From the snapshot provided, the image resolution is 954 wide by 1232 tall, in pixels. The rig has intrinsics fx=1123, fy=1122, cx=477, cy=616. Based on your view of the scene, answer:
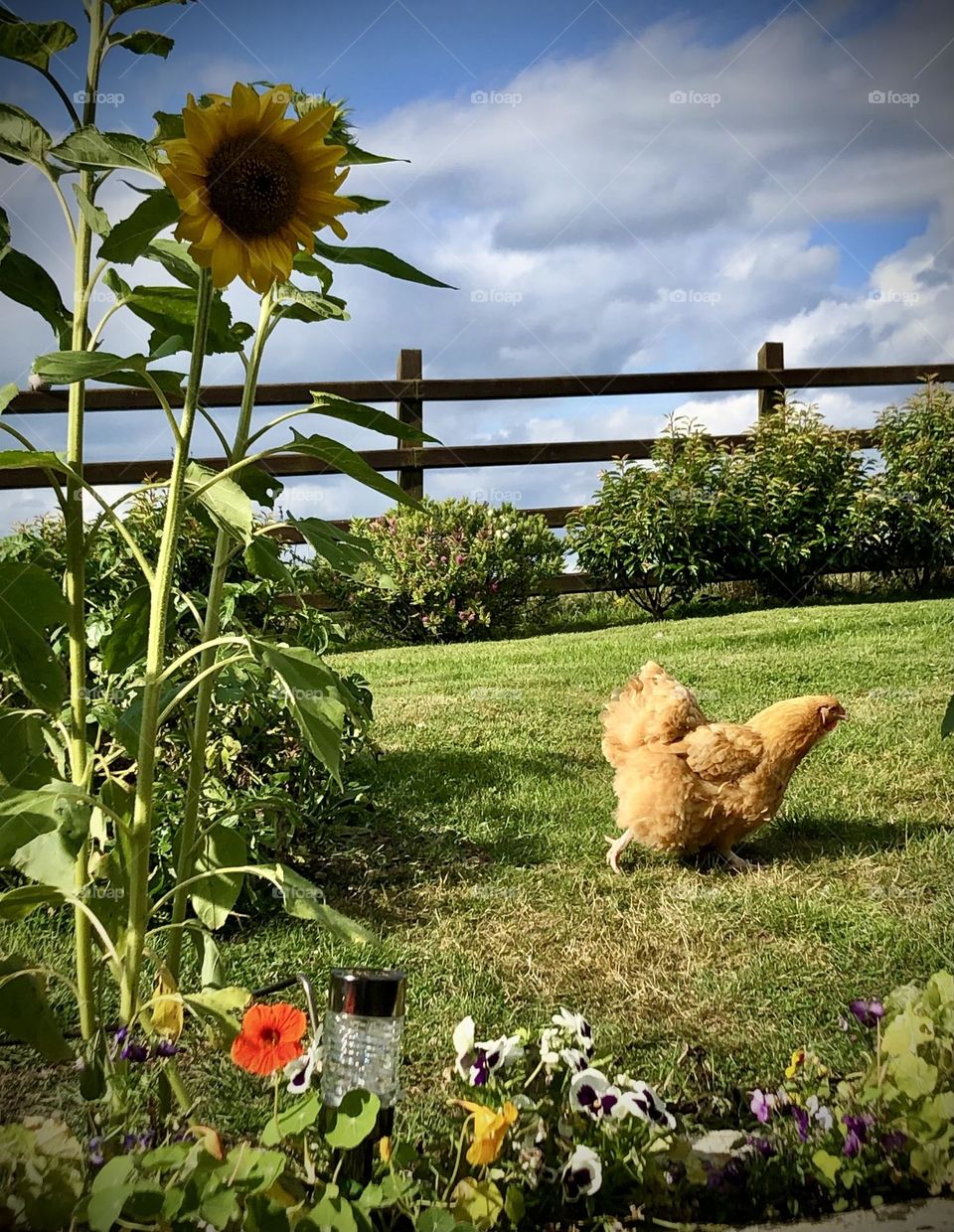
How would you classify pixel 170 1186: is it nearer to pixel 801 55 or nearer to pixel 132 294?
pixel 132 294

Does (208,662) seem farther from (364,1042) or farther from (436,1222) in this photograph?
(436,1222)

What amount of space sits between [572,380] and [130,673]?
157 inches

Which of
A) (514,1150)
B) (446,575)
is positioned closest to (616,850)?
(514,1150)

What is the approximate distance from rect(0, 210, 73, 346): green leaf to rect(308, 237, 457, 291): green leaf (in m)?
0.27

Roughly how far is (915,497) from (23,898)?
→ 4.80m

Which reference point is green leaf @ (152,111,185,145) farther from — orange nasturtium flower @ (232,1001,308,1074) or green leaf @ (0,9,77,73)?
orange nasturtium flower @ (232,1001,308,1074)

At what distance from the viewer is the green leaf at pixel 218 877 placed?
3.64 ft

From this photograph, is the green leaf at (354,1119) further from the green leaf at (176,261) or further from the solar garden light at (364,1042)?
the green leaf at (176,261)

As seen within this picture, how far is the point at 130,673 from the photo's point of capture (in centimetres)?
185

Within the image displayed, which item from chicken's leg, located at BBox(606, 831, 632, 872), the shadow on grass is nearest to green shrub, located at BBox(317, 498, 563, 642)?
the shadow on grass

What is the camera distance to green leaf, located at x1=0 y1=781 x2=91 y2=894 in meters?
0.91

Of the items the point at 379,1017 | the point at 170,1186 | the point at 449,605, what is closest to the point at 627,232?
the point at 379,1017

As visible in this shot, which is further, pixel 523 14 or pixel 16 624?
pixel 523 14

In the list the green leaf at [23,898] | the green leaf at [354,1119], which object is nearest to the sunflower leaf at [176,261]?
the green leaf at [23,898]
